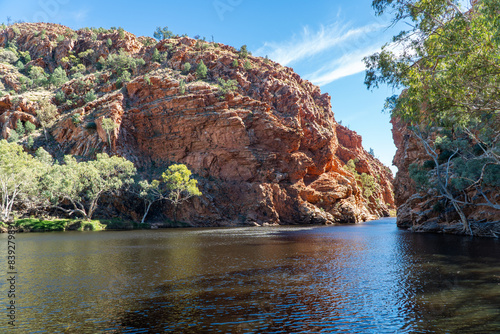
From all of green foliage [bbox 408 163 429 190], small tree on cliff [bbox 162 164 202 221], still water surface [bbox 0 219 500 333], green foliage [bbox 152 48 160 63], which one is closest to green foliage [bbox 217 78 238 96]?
green foliage [bbox 152 48 160 63]

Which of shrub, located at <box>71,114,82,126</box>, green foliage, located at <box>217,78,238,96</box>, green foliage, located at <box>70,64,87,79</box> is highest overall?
green foliage, located at <box>70,64,87,79</box>

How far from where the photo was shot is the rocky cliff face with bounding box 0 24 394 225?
7956 centimetres

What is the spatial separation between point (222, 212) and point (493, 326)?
70149 millimetres

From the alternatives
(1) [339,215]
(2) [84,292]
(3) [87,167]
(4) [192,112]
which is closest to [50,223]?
(3) [87,167]

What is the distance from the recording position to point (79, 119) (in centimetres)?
8094

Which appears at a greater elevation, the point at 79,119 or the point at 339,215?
the point at 79,119

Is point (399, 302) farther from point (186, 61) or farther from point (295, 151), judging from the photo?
point (186, 61)

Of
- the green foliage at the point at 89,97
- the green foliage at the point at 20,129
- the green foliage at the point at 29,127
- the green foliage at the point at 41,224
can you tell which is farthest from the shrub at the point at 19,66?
the green foliage at the point at 41,224

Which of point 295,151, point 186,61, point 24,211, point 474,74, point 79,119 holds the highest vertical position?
point 186,61

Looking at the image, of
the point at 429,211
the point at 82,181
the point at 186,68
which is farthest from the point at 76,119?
the point at 429,211

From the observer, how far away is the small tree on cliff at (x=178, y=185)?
68.9 metres

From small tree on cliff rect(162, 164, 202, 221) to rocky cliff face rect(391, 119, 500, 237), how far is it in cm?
→ 4229

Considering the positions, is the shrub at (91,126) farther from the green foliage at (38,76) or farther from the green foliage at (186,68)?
the green foliage at (38,76)

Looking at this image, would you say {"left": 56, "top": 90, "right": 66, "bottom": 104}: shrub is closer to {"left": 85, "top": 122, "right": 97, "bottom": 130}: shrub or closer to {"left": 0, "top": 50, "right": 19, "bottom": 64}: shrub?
{"left": 85, "top": 122, "right": 97, "bottom": 130}: shrub
